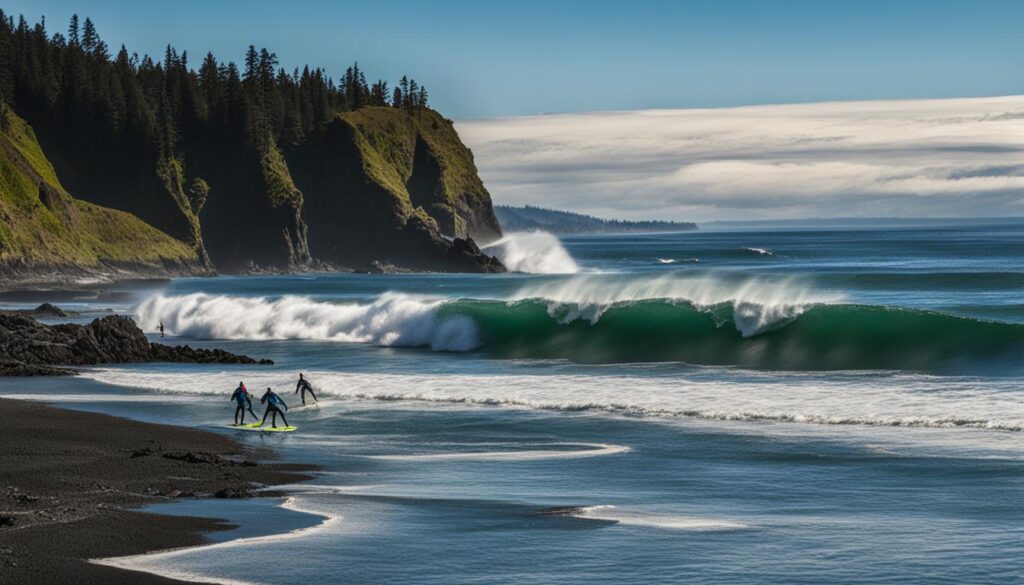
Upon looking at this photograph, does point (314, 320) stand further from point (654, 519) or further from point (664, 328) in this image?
point (654, 519)

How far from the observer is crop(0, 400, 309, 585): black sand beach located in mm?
13258

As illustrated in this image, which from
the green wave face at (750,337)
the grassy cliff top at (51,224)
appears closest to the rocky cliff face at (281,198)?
the grassy cliff top at (51,224)

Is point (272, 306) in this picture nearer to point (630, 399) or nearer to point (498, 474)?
point (630, 399)

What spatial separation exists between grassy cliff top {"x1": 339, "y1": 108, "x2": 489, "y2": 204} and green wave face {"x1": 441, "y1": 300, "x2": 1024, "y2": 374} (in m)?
108

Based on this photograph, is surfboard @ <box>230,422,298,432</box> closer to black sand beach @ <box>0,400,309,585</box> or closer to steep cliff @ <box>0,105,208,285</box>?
black sand beach @ <box>0,400,309,585</box>

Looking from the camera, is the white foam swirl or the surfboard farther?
the white foam swirl

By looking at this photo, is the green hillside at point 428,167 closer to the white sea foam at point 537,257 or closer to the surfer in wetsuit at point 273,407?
the white sea foam at point 537,257

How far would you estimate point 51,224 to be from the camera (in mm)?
108312

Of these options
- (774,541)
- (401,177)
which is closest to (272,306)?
(774,541)

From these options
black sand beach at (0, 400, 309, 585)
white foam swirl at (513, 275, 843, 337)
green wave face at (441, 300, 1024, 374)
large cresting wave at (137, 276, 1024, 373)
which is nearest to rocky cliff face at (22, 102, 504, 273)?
large cresting wave at (137, 276, 1024, 373)

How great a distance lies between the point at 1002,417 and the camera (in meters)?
23.5

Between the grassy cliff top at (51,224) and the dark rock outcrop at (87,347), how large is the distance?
2289 inches

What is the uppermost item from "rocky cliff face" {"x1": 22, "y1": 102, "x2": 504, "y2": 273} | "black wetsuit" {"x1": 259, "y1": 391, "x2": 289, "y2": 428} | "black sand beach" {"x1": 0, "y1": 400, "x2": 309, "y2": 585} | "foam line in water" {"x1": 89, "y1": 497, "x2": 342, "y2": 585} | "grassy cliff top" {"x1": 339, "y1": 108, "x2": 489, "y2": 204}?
"grassy cliff top" {"x1": 339, "y1": 108, "x2": 489, "y2": 204}

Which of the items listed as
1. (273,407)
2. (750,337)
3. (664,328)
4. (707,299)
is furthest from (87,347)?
(707,299)
